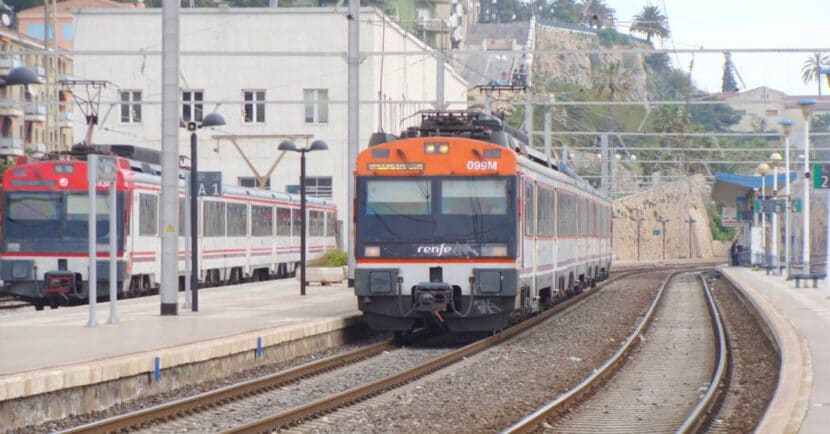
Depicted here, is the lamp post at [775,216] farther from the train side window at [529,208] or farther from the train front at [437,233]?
the train front at [437,233]

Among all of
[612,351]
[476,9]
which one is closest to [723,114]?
[476,9]

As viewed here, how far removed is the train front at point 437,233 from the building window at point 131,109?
40346mm

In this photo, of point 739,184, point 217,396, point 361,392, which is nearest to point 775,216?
point 739,184

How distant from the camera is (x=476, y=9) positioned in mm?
180500

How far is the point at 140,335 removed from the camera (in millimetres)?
17250

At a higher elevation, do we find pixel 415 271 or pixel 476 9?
pixel 476 9

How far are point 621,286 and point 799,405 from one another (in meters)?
32.1

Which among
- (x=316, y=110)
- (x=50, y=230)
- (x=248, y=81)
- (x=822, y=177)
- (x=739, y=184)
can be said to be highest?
(x=248, y=81)

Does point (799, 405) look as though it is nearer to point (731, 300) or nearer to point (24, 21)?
point (731, 300)

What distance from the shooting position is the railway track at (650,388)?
1227 centimetres

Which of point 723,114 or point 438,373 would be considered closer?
point 438,373

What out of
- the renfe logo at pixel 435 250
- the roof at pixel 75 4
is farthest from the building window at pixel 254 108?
the renfe logo at pixel 435 250

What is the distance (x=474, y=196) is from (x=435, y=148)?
0.92m

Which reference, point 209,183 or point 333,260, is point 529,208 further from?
point 333,260
